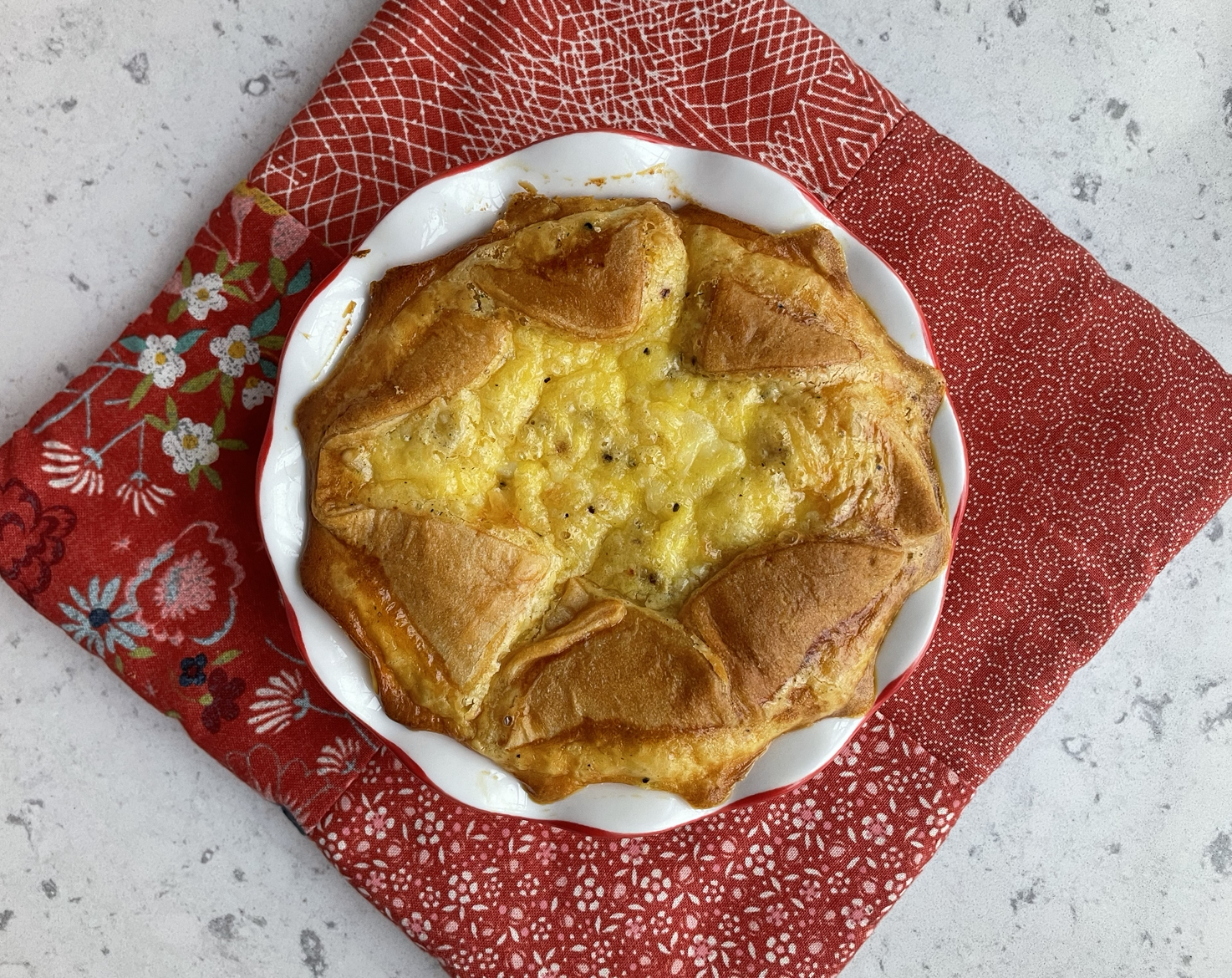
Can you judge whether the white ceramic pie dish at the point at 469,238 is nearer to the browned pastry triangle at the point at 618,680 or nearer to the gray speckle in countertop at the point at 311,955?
the browned pastry triangle at the point at 618,680

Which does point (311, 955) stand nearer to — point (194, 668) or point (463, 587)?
point (194, 668)

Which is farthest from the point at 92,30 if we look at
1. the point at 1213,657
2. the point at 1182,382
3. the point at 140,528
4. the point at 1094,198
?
the point at 1213,657

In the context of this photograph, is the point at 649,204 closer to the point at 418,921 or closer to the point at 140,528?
the point at 140,528

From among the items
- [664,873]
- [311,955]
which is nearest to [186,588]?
[311,955]

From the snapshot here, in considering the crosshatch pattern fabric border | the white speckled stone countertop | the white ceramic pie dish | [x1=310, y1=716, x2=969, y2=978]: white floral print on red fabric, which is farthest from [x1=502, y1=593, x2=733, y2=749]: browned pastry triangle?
the crosshatch pattern fabric border

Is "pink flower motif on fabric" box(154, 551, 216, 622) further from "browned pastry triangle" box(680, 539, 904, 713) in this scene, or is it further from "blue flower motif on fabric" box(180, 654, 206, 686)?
"browned pastry triangle" box(680, 539, 904, 713)

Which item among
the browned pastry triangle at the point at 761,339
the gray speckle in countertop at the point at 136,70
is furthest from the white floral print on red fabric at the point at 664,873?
the gray speckle in countertop at the point at 136,70
